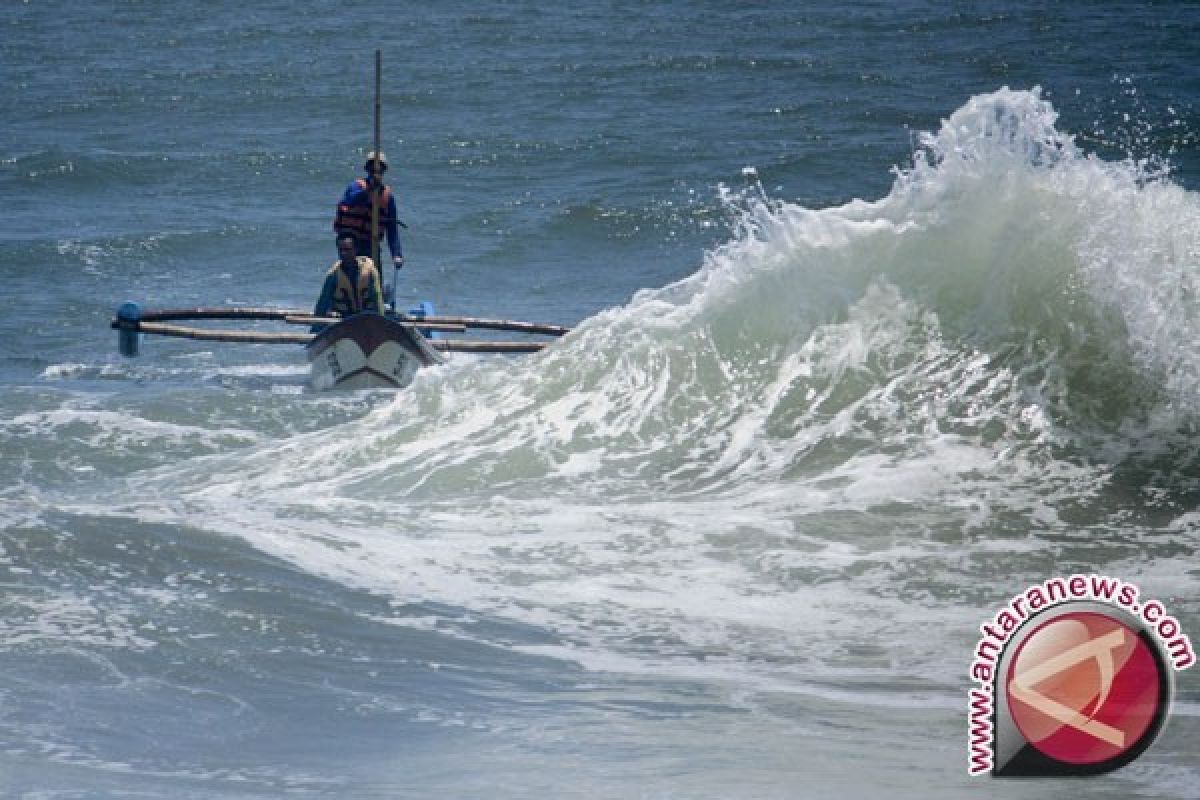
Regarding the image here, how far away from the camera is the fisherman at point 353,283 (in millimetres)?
15766

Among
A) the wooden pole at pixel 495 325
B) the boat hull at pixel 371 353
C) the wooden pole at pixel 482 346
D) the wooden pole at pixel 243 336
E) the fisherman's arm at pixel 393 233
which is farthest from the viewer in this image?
the fisherman's arm at pixel 393 233

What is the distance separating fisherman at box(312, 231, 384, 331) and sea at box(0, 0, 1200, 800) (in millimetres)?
933

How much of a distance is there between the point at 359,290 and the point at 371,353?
813mm

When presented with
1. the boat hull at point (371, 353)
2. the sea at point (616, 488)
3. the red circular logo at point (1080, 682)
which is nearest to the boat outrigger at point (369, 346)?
the boat hull at point (371, 353)

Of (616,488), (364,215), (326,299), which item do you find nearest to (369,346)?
(326,299)

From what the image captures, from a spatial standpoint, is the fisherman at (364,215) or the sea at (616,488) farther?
the fisherman at (364,215)

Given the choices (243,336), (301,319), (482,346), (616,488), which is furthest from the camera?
(482,346)

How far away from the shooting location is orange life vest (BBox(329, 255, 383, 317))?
15781 mm

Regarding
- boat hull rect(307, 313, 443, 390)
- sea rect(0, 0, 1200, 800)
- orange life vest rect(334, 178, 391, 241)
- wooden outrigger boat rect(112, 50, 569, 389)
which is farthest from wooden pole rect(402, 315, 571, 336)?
orange life vest rect(334, 178, 391, 241)

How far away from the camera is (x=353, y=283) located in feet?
52.1

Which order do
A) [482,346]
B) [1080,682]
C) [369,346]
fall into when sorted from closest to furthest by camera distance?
[1080,682] < [369,346] < [482,346]

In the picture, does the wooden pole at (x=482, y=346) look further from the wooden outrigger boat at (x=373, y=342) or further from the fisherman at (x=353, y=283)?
the fisherman at (x=353, y=283)

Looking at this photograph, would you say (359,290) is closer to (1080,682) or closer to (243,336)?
(243,336)

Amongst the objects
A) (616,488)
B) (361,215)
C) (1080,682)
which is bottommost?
(1080,682)
